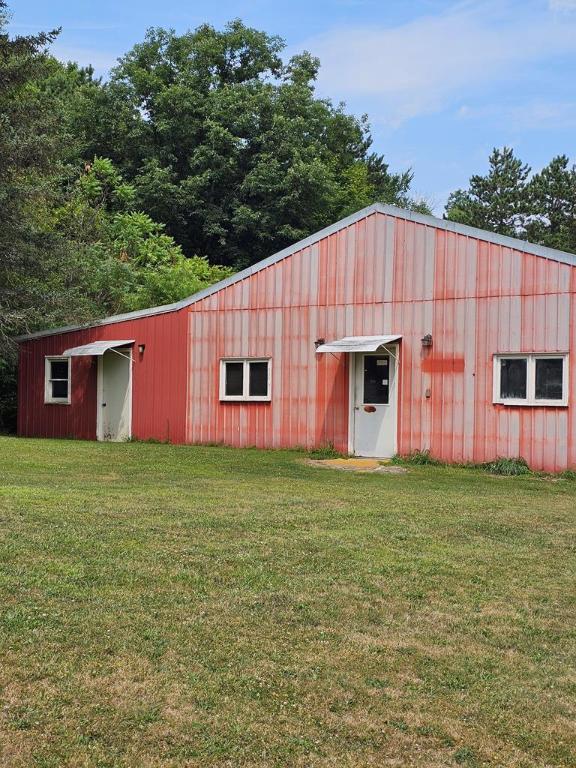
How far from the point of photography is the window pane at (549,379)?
506 inches

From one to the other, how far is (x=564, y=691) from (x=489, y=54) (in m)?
14.8

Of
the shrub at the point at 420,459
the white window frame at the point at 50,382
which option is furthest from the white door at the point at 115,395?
the shrub at the point at 420,459

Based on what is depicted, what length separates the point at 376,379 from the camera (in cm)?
1471

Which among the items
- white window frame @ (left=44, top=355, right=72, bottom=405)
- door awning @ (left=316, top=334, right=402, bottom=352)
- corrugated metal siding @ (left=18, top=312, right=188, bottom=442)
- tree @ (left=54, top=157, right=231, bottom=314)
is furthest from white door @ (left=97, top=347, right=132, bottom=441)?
door awning @ (left=316, top=334, right=402, bottom=352)

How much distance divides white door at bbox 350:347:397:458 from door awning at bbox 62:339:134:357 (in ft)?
17.8

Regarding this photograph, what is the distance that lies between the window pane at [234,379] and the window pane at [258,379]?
237 millimetres

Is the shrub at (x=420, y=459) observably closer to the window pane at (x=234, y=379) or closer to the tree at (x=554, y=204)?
the window pane at (x=234, y=379)

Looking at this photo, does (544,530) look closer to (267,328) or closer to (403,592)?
(403,592)

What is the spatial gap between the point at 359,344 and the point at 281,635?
10076mm

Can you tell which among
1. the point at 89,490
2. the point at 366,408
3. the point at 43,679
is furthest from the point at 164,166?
the point at 43,679

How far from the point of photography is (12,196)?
18.0 metres

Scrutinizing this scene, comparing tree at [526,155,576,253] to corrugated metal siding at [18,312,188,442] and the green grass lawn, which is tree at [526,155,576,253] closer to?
corrugated metal siding at [18,312,188,442]

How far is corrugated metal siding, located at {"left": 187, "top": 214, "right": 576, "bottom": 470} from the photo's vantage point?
12977 millimetres

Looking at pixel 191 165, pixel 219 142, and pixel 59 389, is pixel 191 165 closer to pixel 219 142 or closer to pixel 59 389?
pixel 219 142
